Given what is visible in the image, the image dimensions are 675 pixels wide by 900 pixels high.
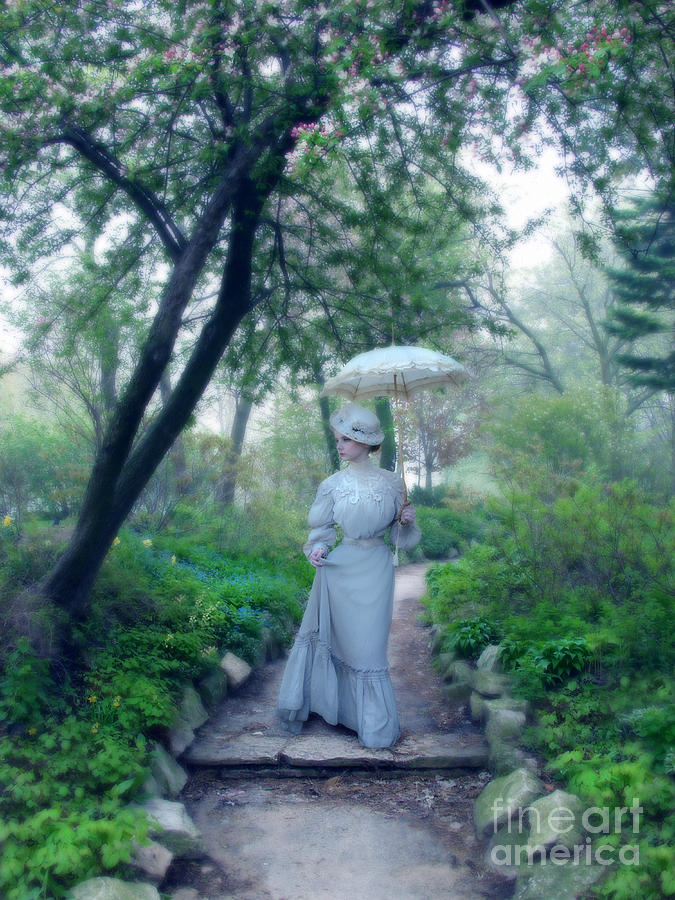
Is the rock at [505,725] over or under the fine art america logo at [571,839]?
over

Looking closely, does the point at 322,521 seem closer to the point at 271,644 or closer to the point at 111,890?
the point at 111,890

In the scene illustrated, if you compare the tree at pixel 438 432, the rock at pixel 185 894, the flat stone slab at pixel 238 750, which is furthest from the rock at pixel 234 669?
the tree at pixel 438 432

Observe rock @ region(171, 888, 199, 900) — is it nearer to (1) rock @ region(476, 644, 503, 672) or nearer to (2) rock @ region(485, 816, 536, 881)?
(2) rock @ region(485, 816, 536, 881)

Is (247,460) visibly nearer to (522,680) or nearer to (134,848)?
(522,680)

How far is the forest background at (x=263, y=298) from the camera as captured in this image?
3.63 metres

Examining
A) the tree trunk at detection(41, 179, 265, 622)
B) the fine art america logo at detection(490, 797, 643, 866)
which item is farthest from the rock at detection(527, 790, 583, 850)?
the tree trunk at detection(41, 179, 265, 622)

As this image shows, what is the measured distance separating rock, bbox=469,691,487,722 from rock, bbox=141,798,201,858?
87.0 inches

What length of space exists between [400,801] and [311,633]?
4.04ft

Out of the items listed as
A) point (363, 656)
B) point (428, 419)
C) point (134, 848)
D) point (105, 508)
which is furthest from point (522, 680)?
point (428, 419)

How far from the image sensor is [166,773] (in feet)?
13.0

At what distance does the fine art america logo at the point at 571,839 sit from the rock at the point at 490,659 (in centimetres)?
199

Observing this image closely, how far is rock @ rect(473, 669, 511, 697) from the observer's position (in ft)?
16.0

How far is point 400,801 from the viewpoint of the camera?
399 cm

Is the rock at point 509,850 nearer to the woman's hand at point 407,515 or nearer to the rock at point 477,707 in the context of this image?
the rock at point 477,707
